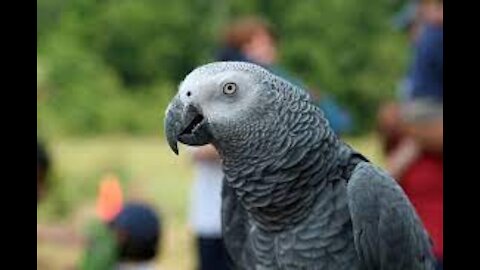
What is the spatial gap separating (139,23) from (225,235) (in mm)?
3838

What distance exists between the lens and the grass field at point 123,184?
11.5ft

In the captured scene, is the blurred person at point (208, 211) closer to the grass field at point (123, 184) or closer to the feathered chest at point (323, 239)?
the grass field at point (123, 184)

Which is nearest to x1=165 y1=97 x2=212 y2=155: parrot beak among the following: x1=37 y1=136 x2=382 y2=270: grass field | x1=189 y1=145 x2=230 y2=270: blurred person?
x1=189 y1=145 x2=230 y2=270: blurred person

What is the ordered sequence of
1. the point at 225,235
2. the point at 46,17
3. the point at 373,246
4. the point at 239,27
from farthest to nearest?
the point at 46,17 → the point at 239,27 → the point at 225,235 → the point at 373,246

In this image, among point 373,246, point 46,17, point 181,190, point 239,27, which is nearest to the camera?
point 373,246

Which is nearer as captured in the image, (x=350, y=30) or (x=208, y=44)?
(x=208, y=44)

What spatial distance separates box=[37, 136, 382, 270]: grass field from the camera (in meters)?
3.50

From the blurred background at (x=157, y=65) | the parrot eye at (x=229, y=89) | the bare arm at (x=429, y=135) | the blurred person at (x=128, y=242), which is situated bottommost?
the blurred person at (x=128, y=242)

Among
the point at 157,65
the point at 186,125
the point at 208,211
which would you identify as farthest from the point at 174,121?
the point at 157,65

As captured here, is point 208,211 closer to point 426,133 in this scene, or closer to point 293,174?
point 426,133

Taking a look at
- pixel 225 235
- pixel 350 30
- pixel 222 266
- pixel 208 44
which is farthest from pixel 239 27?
pixel 350 30

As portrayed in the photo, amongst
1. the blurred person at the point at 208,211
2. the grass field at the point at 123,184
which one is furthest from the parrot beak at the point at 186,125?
the grass field at the point at 123,184
